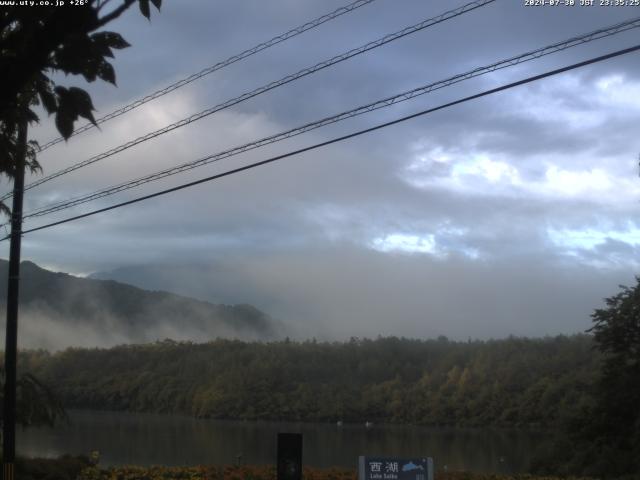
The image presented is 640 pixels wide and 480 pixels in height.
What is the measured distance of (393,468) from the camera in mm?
12758

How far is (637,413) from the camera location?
73.6ft

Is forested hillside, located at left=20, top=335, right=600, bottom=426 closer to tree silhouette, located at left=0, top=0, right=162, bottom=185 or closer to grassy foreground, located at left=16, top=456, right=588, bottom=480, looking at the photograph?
grassy foreground, located at left=16, top=456, right=588, bottom=480

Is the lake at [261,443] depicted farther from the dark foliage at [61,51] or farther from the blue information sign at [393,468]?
the dark foliage at [61,51]

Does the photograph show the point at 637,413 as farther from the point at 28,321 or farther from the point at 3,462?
the point at 28,321

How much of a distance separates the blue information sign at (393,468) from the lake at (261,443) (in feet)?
32.3

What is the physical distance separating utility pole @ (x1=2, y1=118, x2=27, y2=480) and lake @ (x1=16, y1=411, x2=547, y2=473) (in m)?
5.08

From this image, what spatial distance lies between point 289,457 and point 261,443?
14.9 metres

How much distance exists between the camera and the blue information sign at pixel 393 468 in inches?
498

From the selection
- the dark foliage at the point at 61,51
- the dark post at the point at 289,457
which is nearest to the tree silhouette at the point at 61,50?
the dark foliage at the point at 61,51

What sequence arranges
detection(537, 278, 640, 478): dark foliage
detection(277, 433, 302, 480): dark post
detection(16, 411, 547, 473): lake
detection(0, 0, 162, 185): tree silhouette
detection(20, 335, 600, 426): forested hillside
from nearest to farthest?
detection(0, 0, 162, 185): tree silhouette
detection(277, 433, 302, 480): dark post
detection(537, 278, 640, 478): dark foliage
detection(16, 411, 547, 473): lake
detection(20, 335, 600, 426): forested hillside

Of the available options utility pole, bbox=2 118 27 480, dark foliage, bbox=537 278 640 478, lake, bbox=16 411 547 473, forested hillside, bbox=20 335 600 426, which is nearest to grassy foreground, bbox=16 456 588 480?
utility pole, bbox=2 118 27 480

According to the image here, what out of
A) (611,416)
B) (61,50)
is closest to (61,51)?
(61,50)

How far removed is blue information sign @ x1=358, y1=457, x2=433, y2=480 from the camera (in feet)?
41.5

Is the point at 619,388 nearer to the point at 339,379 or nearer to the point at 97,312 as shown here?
the point at 339,379
